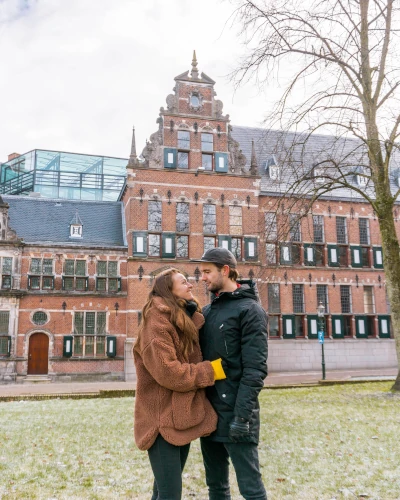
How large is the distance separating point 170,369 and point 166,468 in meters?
0.58

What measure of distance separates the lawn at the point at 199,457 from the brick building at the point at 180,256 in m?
11.4

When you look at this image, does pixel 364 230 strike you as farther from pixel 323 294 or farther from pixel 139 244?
pixel 139 244

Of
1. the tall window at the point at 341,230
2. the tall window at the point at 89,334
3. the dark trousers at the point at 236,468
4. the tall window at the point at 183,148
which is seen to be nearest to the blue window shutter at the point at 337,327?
the tall window at the point at 341,230

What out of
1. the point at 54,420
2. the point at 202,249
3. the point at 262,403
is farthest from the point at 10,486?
the point at 202,249

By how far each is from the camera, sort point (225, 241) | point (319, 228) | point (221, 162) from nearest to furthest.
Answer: point (225, 241), point (221, 162), point (319, 228)

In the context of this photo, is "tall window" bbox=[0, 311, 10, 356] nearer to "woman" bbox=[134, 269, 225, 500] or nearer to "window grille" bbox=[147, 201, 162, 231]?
"window grille" bbox=[147, 201, 162, 231]

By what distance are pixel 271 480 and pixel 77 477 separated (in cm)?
179

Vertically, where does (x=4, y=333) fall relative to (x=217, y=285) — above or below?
below

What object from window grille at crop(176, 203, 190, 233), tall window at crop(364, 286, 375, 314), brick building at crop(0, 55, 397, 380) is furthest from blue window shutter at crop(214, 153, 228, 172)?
tall window at crop(364, 286, 375, 314)

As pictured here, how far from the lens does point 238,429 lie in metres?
2.70

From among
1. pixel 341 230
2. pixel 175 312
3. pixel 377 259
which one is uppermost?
pixel 341 230

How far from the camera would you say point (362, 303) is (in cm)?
2327

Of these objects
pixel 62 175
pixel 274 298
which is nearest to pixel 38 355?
pixel 274 298

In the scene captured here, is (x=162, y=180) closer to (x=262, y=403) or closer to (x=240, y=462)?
(x=262, y=403)
